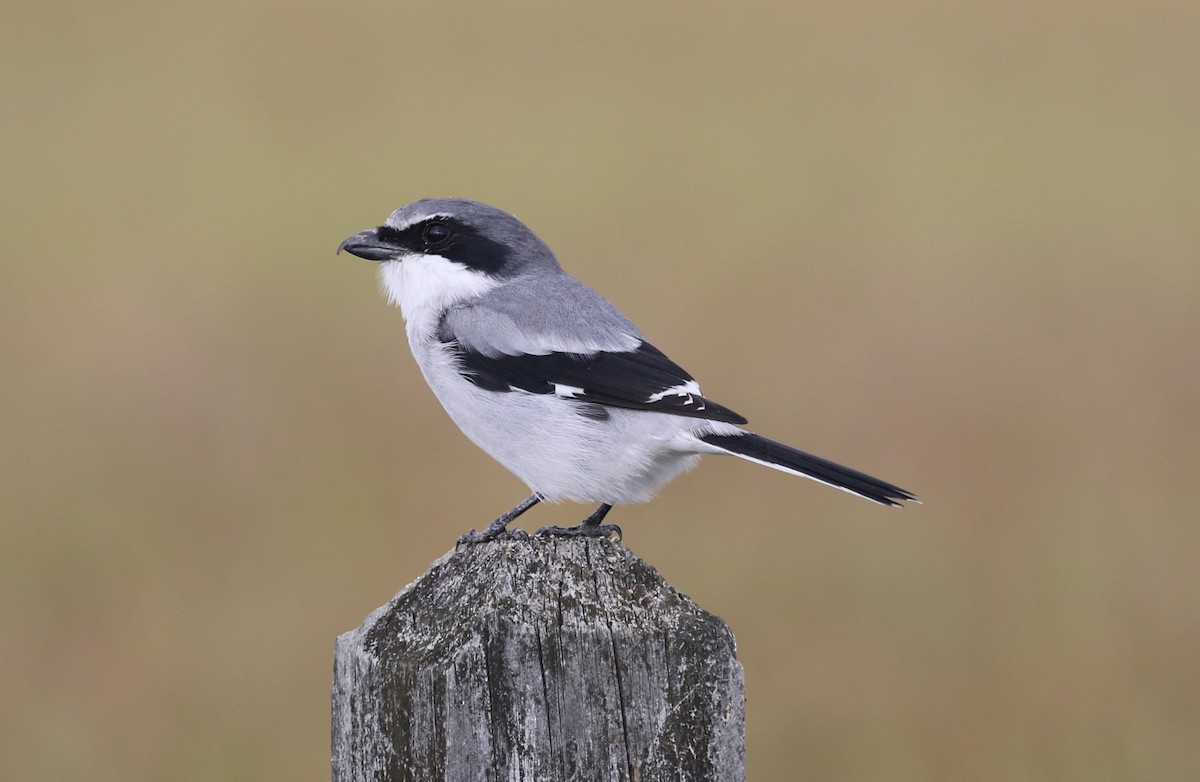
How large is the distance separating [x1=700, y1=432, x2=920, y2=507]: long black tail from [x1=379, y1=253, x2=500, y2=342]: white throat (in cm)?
104

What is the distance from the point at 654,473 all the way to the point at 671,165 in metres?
7.41

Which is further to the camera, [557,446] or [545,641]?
[557,446]

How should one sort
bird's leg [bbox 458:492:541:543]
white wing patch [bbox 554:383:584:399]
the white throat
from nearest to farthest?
bird's leg [bbox 458:492:541:543]
white wing patch [bbox 554:383:584:399]
the white throat

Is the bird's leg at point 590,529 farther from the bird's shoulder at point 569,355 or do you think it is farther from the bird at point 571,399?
the bird's shoulder at point 569,355

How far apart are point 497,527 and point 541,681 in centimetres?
128

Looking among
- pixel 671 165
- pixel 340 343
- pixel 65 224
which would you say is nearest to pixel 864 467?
pixel 340 343

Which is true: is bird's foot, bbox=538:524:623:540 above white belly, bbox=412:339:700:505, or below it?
below

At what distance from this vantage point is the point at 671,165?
10883 millimetres

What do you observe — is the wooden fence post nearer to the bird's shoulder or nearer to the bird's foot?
the bird's foot

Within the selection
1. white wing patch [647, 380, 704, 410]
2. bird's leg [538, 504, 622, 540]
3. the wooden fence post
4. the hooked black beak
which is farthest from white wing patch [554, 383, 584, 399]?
the wooden fence post

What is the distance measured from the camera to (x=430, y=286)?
4.31 metres

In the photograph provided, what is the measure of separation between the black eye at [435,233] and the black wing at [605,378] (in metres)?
0.57

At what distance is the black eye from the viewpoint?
14.1 feet

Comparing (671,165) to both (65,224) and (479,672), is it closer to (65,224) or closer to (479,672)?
(65,224)
